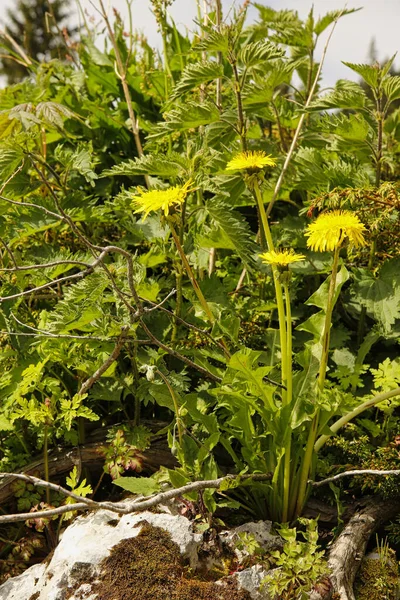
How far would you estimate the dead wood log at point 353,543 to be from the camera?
159cm

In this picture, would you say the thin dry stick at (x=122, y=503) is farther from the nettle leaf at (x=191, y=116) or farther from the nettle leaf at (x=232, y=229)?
the nettle leaf at (x=191, y=116)

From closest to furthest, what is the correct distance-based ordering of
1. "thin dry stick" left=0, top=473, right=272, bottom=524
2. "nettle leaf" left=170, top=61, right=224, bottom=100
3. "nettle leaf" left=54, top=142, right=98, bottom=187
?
1. "thin dry stick" left=0, top=473, right=272, bottom=524
2. "nettle leaf" left=170, top=61, right=224, bottom=100
3. "nettle leaf" left=54, top=142, right=98, bottom=187

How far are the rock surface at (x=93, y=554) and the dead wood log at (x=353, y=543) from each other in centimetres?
18

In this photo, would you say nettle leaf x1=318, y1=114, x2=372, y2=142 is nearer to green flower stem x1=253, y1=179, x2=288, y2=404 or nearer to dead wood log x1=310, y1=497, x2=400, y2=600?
green flower stem x1=253, y1=179, x2=288, y2=404

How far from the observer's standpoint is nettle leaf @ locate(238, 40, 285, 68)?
1.90 m

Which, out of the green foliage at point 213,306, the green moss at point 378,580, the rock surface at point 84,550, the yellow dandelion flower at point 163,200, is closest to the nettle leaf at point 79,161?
the green foliage at point 213,306

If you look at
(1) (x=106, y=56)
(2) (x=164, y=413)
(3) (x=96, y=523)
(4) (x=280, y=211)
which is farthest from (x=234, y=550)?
(1) (x=106, y=56)

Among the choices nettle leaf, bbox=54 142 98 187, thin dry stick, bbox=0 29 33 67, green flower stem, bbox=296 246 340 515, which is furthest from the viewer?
thin dry stick, bbox=0 29 33 67

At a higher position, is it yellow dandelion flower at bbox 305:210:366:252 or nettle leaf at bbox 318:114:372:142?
nettle leaf at bbox 318:114:372:142

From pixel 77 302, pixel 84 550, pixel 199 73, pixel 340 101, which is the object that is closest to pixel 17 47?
pixel 199 73

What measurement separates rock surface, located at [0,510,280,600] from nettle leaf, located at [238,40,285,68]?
5.01 ft

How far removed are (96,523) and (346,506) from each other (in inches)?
32.1

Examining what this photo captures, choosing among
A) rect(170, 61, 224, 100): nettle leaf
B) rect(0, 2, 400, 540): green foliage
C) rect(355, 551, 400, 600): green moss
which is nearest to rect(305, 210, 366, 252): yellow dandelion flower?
rect(0, 2, 400, 540): green foliage

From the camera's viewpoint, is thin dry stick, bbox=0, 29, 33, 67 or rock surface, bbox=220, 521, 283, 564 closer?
rock surface, bbox=220, 521, 283, 564
